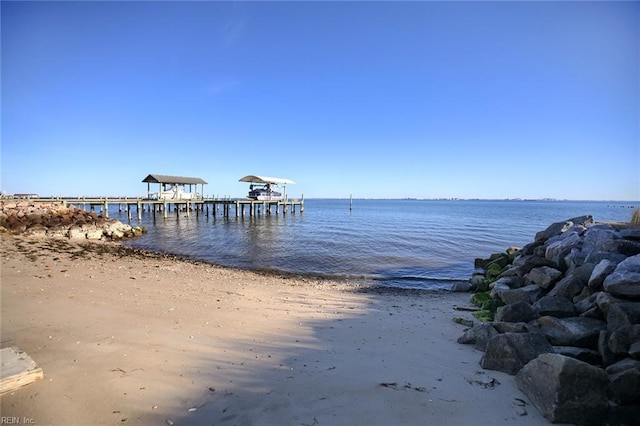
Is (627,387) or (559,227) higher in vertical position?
(559,227)

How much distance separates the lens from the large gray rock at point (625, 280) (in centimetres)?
445

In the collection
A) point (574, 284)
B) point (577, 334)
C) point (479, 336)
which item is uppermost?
point (574, 284)

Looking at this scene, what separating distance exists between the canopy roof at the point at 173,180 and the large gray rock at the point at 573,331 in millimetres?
44370

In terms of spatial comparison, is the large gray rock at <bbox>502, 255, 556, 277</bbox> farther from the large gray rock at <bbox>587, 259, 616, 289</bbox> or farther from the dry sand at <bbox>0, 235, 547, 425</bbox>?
the large gray rock at <bbox>587, 259, 616, 289</bbox>

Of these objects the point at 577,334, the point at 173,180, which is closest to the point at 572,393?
the point at 577,334

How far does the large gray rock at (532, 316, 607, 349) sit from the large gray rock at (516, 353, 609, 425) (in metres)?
1.28

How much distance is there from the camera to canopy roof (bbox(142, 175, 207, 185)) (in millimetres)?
42031

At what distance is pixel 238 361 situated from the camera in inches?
166

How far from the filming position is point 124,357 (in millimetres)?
4105

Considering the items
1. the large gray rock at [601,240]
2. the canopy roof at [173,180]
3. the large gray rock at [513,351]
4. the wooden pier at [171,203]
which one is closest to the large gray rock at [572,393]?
the large gray rock at [513,351]

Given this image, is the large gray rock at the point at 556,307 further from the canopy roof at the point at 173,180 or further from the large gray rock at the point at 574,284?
the canopy roof at the point at 173,180

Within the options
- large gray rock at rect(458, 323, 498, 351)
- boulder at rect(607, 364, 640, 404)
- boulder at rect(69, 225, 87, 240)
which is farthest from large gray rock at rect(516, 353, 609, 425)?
boulder at rect(69, 225, 87, 240)

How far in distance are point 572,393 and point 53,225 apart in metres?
26.3

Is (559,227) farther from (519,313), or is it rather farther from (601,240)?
(519,313)
